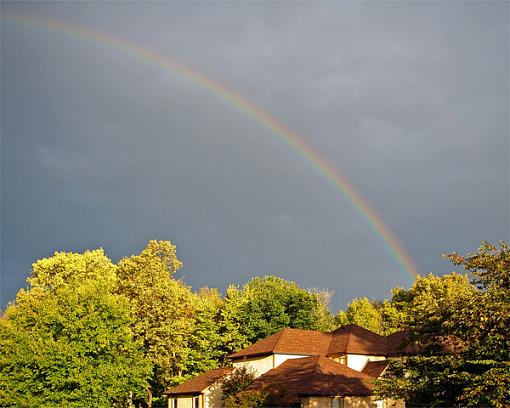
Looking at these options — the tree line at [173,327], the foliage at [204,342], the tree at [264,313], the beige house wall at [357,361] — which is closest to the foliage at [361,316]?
the tree line at [173,327]

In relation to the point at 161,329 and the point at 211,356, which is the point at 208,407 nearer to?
the point at 161,329

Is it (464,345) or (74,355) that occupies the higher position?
(74,355)

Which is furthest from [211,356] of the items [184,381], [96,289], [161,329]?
[96,289]

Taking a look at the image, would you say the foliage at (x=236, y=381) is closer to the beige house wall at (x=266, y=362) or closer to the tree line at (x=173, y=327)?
the beige house wall at (x=266, y=362)

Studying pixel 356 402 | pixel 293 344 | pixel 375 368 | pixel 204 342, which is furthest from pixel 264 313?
pixel 356 402

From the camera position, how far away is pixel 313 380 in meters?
45.6

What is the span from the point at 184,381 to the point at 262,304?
48.5 ft

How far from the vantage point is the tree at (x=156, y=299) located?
58062 mm

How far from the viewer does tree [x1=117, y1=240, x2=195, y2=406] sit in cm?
5806

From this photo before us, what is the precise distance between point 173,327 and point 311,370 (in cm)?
1652

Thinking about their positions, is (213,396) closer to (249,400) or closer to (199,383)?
(199,383)

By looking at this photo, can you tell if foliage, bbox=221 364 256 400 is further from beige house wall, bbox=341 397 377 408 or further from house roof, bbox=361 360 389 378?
house roof, bbox=361 360 389 378

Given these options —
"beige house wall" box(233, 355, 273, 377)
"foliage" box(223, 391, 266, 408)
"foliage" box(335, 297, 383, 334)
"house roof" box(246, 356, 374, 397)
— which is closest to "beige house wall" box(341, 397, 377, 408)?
"house roof" box(246, 356, 374, 397)

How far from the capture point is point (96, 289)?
4853 centimetres
